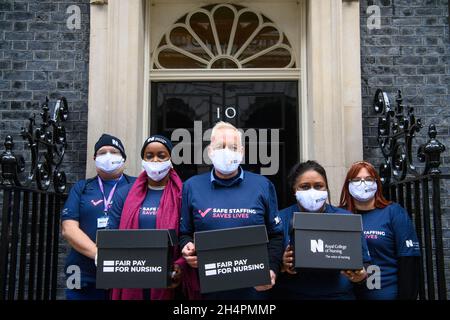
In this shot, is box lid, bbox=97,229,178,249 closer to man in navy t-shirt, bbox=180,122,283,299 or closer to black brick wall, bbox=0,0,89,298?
man in navy t-shirt, bbox=180,122,283,299

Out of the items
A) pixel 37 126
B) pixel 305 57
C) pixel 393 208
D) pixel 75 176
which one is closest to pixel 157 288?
pixel 393 208

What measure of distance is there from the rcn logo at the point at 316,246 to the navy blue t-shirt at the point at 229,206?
0.85ft

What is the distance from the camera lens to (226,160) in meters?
3.48

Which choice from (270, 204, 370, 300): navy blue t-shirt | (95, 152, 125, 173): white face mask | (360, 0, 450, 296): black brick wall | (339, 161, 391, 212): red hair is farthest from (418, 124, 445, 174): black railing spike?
(95, 152, 125, 173): white face mask

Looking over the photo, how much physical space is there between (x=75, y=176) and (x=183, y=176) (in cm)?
108

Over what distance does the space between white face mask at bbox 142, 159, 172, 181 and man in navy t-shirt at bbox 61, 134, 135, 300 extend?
40 centimetres

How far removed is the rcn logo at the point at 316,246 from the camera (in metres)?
3.28

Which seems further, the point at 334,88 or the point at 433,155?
the point at 334,88

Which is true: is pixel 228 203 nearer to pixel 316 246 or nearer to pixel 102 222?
pixel 316 246

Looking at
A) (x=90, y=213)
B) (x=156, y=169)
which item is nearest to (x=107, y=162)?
(x=90, y=213)

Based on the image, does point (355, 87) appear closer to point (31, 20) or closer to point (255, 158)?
point (255, 158)

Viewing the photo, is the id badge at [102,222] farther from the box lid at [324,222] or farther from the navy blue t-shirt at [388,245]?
the navy blue t-shirt at [388,245]

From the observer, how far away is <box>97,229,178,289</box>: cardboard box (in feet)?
10.6

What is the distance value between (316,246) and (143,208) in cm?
112
